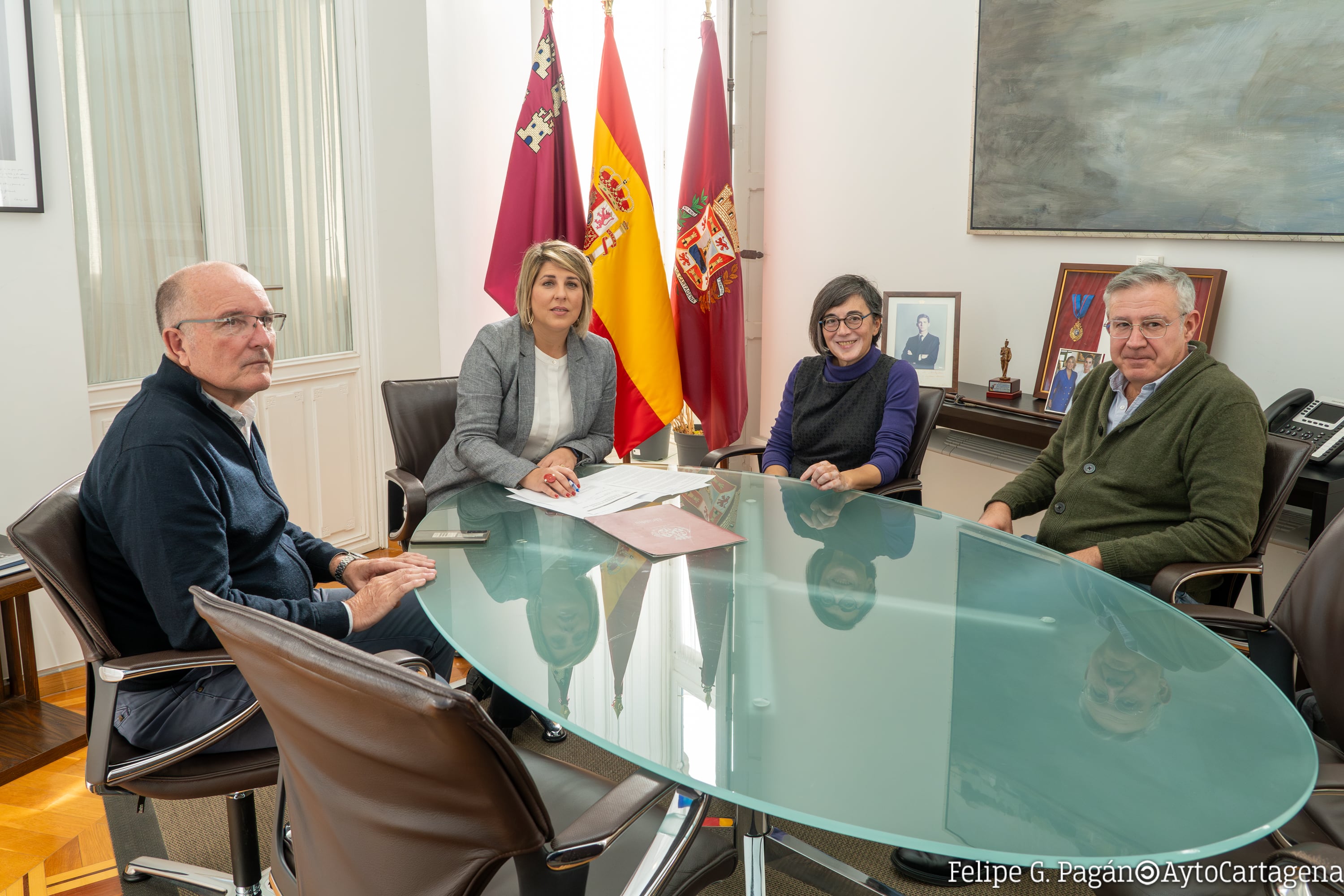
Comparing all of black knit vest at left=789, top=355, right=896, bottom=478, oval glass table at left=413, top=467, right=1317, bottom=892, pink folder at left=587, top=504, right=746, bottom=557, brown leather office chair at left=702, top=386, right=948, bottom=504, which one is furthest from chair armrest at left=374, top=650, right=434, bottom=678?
black knit vest at left=789, top=355, right=896, bottom=478

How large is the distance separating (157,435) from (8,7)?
183 cm

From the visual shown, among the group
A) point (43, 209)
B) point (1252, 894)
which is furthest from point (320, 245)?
point (1252, 894)

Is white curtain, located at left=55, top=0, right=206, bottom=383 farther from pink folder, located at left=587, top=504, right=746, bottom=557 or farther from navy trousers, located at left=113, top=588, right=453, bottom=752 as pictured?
pink folder, located at left=587, top=504, right=746, bottom=557

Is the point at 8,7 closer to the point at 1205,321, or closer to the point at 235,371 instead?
the point at 235,371

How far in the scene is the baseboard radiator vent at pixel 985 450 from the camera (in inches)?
134

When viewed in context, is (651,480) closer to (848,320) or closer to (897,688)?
(848,320)

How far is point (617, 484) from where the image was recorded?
2.26 meters

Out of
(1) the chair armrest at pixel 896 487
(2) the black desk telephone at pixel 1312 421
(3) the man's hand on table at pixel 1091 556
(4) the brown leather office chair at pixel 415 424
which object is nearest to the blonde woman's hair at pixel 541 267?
(4) the brown leather office chair at pixel 415 424

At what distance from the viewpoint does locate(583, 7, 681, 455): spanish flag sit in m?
3.93

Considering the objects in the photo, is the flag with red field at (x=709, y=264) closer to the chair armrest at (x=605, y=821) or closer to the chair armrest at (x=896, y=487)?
the chair armrest at (x=896, y=487)

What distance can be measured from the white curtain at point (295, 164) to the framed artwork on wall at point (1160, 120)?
103 inches

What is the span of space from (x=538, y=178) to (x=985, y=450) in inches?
86.3

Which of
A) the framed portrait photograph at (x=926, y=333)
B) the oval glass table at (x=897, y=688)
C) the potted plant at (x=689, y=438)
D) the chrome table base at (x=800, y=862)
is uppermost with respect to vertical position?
the framed portrait photograph at (x=926, y=333)

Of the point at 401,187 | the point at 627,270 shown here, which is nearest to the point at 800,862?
the point at 627,270
